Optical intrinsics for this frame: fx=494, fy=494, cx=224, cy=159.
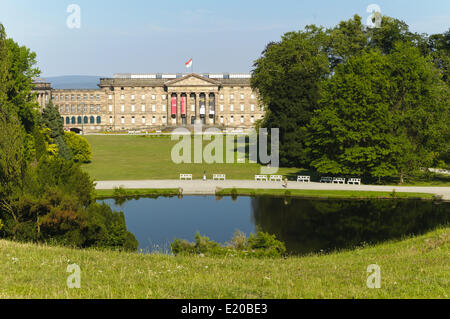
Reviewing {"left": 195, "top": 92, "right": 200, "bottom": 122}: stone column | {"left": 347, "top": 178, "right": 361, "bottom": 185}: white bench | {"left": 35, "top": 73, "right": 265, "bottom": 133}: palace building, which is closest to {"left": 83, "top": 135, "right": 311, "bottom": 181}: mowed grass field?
{"left": 347, "top": 178, "right": 361, "bottom": 185}: white bench

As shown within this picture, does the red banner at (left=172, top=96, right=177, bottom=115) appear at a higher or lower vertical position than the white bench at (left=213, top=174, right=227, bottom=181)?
higher

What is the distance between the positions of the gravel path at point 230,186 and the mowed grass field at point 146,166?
14.0ft

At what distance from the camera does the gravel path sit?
1714 inches

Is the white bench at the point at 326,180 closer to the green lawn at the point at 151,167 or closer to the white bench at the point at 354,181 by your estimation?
the white bench at the point at 354,181

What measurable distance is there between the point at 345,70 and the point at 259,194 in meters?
17.9

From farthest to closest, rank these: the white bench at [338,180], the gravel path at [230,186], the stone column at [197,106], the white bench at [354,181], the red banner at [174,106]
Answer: the stone column at [197,106]
the red banner at [174,106]
the white bench at [338,180]
the white bench at [354,181]
the gravel path at [230,186]

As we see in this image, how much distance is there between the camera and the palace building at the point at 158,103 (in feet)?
451

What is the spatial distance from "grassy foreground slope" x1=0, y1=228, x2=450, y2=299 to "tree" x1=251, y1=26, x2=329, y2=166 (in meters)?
41.7

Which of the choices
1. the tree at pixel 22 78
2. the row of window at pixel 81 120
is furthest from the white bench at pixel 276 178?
the row of window at pixel 81 120

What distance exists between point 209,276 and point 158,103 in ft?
429

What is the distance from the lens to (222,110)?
461ft

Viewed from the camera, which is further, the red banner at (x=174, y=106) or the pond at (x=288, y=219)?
the red banner at (x=174, y=106)

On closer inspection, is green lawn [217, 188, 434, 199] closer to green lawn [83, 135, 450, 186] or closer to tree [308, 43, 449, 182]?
tree [308, 43, 449, 182]
